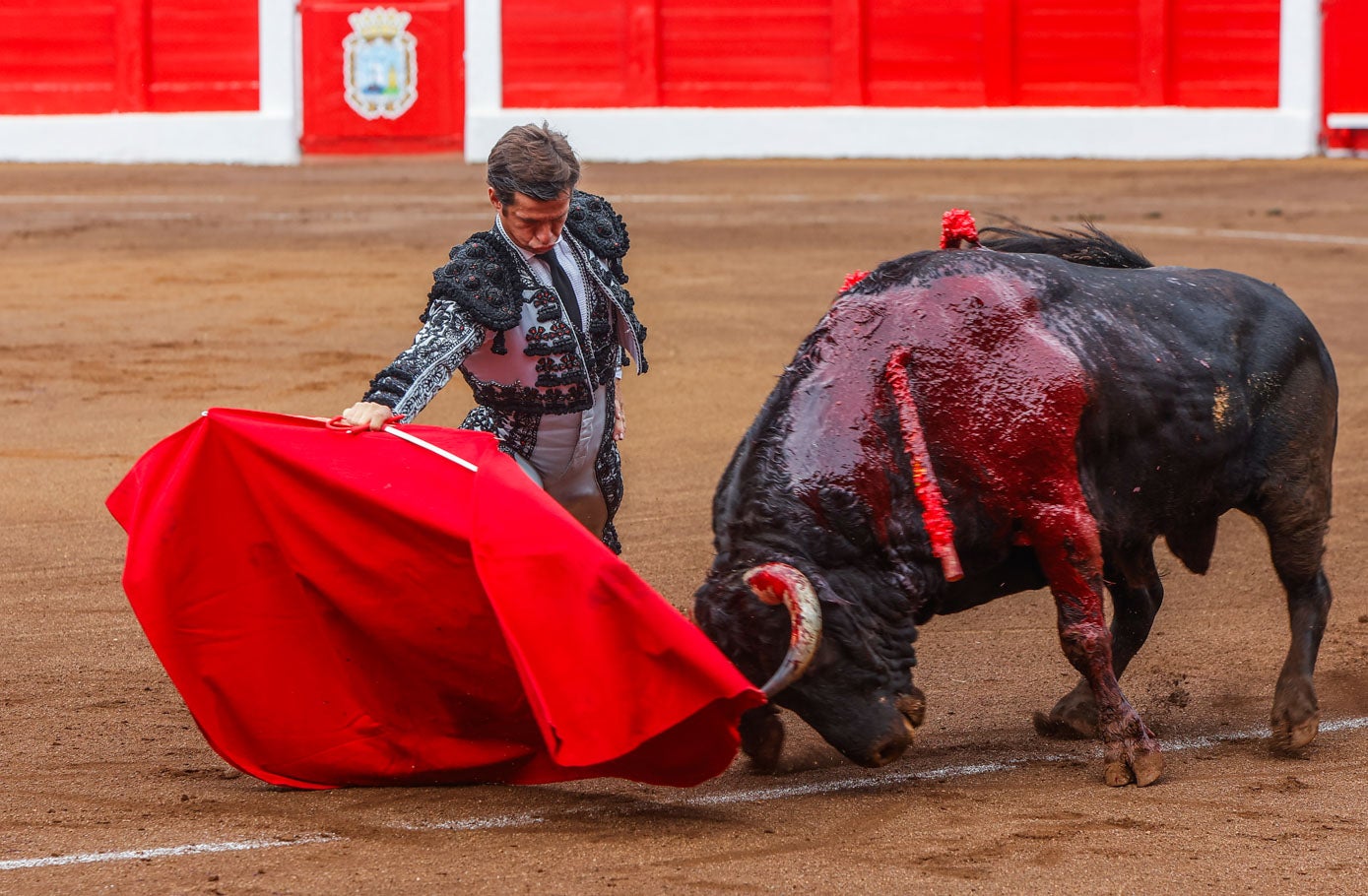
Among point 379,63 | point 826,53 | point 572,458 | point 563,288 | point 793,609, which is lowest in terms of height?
point 793,609

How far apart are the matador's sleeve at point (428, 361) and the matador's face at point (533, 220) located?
0.19 metres

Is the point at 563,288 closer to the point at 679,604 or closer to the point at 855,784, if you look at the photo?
the point at 855,784

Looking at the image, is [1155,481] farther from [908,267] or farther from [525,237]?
[525,237]

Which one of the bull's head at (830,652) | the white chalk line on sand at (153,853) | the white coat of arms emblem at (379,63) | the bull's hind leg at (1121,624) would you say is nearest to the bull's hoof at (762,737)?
the bull's head at (830,652)

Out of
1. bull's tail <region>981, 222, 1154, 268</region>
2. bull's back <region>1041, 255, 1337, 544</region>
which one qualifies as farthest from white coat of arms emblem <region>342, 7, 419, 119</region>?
bull's back <region>1041, 255, 1337, 544</region>

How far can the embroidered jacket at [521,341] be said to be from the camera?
3611mm

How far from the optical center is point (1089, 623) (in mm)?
3605

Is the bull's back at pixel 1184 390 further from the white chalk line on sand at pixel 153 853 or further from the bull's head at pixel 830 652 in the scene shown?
the white chalk line on sand at pixel 153 853

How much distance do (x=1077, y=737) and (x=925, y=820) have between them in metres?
0.78

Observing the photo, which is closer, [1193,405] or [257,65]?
[1193,405]

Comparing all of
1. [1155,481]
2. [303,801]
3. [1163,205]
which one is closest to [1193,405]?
[1155,481]

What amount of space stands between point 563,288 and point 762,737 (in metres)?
0.99

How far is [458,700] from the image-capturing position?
12.0 feet

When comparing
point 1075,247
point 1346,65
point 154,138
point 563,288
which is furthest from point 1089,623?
point 154,138
